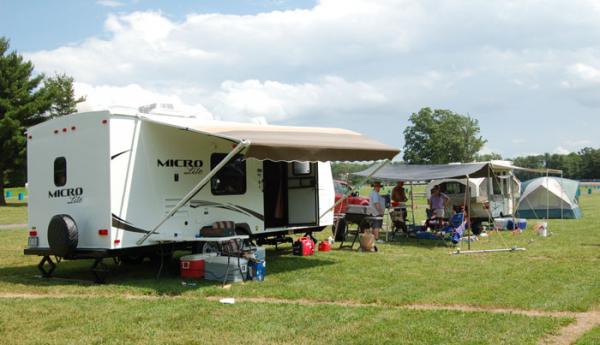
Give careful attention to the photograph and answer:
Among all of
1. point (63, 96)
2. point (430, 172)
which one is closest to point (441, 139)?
point (63, 96)

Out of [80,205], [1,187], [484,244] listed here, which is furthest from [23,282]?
[1,187]

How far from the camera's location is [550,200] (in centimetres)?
2183

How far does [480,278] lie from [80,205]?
6.24 m

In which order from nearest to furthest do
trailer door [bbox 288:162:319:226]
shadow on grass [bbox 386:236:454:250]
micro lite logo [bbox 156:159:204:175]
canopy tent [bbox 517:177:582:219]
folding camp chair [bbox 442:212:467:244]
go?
micro lite logo [bbox 156:159:204:175] → trailer door [bbox 288:162:319:226] → folding camp chair [bbox 442:212:467:244] → shadow on grass [bbox 386:236:454:250] → canopy tent [bbox 517:177:582:219]

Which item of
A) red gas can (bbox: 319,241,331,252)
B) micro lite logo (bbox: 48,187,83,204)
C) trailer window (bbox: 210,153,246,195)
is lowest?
red gas can (bbox: 319,241,331,252)

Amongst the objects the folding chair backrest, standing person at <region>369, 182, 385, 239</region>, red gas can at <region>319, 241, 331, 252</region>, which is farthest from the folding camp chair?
red gas can at <region>319, 241, 331, 252</region>

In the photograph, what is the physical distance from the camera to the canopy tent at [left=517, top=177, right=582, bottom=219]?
21.4 m

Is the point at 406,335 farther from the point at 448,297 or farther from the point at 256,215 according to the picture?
the point at 256,215

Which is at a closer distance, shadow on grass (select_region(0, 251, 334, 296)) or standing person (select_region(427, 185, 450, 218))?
shadow on grass (select_region(0, 251, 334, 296))

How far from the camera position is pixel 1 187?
1241 inches

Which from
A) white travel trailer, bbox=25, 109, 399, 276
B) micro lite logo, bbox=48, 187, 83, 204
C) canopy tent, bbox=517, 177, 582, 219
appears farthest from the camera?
canopy tent, bbox=517, 177, 582, 219

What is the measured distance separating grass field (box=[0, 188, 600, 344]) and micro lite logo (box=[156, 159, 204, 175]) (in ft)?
5.91

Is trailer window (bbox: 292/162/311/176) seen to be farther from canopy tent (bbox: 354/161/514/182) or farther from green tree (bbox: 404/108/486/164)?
green tree (bbox: 404/108/486/164)

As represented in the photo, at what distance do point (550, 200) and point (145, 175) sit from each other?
1756 centimetres
